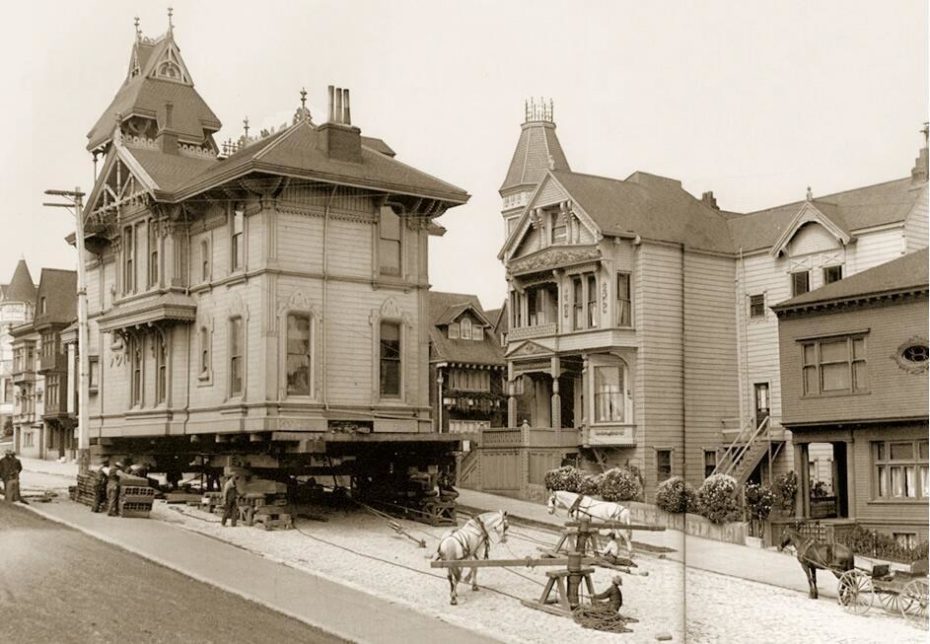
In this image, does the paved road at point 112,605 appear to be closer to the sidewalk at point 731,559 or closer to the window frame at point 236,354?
the window frame at point 236,354

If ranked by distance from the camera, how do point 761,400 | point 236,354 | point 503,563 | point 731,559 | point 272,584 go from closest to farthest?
point 503,563, point 272,584, point 731,559, point 236,354, point 761,400

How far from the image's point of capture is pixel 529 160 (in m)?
73.6

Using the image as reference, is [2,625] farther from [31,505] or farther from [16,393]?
[16,393]

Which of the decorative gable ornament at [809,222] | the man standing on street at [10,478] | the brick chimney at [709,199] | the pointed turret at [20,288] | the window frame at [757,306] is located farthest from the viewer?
the pointed turret at [20,288]

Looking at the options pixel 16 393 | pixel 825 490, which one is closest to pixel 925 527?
pixel 825 490

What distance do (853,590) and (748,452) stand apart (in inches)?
780

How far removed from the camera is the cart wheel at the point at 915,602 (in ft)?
66.8

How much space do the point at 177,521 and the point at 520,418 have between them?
23029 millimetres

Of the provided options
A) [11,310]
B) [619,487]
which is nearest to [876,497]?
[619,487]

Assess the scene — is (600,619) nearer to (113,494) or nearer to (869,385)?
(113,494)

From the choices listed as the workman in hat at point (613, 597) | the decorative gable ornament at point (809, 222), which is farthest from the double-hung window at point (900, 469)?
the workman in hat at point (613, 597)

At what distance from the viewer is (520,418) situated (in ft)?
164

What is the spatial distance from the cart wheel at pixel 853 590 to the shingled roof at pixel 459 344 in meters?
35.3

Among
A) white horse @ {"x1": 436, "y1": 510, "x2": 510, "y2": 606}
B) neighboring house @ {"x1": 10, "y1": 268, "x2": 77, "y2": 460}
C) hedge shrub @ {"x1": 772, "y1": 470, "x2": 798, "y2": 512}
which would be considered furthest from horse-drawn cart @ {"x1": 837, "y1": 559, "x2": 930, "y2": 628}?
neighboring house @ {"x1": 10, "y1": 268, "x2": 77, "y2": 460}
